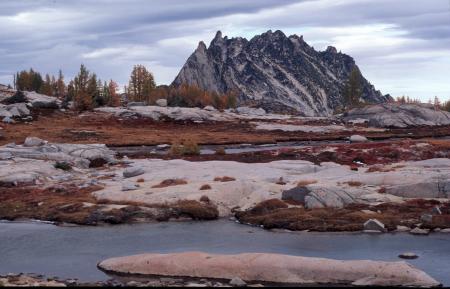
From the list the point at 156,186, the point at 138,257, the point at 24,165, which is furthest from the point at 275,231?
the point at 24,165

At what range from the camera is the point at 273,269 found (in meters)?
36.2

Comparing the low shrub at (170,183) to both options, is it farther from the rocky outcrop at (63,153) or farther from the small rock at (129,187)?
the rocky outcrop at (63,153)

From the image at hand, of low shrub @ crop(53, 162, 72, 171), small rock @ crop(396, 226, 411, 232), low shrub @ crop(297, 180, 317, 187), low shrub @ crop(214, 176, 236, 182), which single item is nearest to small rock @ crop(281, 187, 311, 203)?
low shrub @ crop(297, 180, 317, 187)

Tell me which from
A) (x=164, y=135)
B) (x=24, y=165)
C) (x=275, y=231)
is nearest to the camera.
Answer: (x=275, y=231)

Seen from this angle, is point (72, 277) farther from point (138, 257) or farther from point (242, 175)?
point (242, 175)

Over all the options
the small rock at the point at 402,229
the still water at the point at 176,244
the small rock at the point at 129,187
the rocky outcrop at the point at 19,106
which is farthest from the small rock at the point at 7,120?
the small rock at the point at 402,229

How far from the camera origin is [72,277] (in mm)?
36344

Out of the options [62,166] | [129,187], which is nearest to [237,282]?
[129,187]

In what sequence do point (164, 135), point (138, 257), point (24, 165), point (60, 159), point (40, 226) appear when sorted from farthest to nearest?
1. point (164, 135)
2. point (60, 159)
3. point (24, 165)
4. point (40, 226)
5. point (138, 257)

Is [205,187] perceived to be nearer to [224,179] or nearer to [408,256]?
[224,179]

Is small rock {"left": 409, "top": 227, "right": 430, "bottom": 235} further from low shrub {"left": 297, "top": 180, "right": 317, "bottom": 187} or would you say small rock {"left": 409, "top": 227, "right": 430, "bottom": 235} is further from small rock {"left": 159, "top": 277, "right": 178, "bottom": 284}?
small rock {"left": 159, "top": 277, "right": 178, "bottom": 284}

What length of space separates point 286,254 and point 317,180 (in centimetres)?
2665

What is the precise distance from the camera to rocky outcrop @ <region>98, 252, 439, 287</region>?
34281 mm

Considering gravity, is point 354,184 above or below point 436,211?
above
